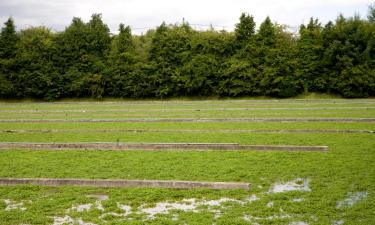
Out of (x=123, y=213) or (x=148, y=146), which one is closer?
(x=123, y=213)

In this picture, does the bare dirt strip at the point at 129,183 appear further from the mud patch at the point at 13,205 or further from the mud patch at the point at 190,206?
the mud patch at the point at 13,205

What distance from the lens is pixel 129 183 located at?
31.3 ft

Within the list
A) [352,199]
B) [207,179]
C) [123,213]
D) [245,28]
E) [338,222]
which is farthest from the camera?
[245,28]

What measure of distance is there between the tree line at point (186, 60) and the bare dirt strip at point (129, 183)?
3241 cm

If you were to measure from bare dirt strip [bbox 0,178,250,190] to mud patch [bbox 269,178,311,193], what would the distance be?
2.06 feet

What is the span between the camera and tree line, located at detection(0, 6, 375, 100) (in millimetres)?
40562

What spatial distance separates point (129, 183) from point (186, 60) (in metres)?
35.1

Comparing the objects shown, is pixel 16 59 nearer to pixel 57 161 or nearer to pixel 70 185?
pixel 57 161

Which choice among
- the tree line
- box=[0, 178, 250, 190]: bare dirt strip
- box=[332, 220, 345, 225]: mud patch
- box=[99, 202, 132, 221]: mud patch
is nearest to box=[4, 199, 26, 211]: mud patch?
box=[0, 178, 250, 190]: bare dirt strip

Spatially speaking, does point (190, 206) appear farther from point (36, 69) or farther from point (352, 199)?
point (36, 69)

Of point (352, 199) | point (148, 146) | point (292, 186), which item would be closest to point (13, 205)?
point (292, 186)

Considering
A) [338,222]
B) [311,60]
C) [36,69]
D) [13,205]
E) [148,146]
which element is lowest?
[13,205]

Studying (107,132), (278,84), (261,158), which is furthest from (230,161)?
(278,84)

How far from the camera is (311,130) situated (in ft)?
57.0
